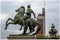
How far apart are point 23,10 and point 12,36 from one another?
141 cm

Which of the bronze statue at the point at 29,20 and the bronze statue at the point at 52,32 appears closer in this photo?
the bronze statue at the point at 29,20

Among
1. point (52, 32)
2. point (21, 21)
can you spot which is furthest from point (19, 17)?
point (52, 32)

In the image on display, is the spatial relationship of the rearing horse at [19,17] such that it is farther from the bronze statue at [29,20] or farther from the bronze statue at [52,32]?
the bronze statue at [52,32]

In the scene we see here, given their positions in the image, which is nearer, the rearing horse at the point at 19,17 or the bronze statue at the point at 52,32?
the rearing horse at the point at 19,17

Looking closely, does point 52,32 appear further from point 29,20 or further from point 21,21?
point 21,21

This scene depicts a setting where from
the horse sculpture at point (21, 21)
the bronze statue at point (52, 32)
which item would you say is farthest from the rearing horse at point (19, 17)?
the bronze statue at point (52, 32)

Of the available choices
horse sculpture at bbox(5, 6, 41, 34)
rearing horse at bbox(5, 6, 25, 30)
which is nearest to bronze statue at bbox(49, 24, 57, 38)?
horse sculpture at bbox(5, 6, 41, 34)

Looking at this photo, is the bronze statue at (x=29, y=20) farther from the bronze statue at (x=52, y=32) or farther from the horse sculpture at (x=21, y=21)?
the bronze statue at (x=52, y=32)

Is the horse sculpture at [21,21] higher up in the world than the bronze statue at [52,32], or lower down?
higher up

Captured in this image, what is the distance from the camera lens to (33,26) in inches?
627

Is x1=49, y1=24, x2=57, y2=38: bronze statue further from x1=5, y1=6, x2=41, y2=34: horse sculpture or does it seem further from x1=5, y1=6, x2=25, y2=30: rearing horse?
x1=5, y1=6, x2=25, y2=30: rearing horse

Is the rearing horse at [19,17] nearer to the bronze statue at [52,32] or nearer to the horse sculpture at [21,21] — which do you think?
the horse sculpture at [21,21]

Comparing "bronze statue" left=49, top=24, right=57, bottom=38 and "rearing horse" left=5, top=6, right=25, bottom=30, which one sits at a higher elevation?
"rearing horse" left=5, top=6, right=25, bottom=30

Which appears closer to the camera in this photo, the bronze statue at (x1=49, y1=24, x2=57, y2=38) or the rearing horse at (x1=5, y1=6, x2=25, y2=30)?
the rearing horse at (x1=5, y1=6, x2=25, y2=30)
